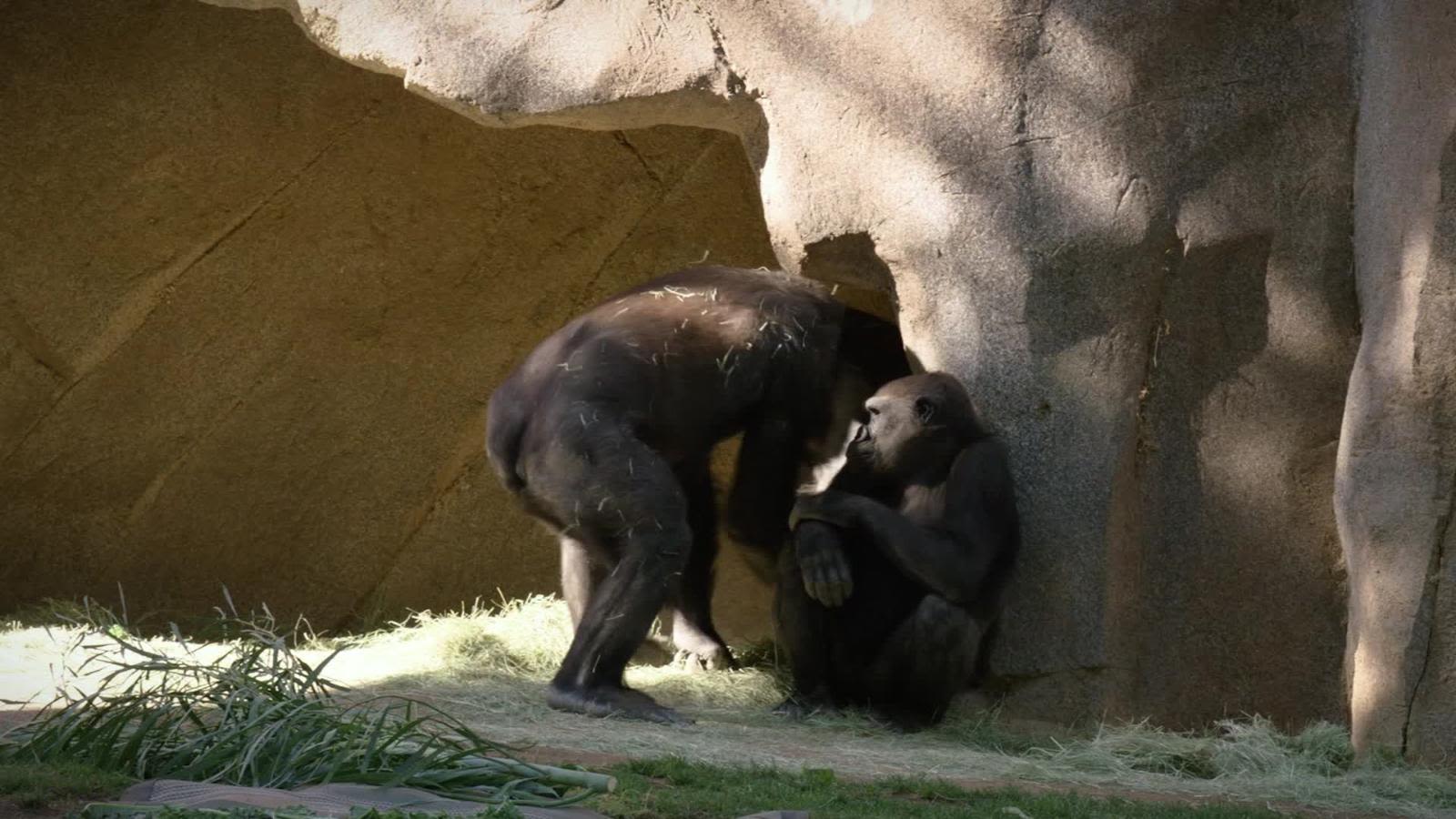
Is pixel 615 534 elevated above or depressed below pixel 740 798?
above

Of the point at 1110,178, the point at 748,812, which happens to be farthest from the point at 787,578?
the point at 748,812

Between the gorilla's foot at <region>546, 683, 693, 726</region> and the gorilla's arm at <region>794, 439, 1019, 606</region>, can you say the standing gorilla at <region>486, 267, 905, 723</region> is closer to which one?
the gorilla's foot at <region>546, 683, 693, 726</region>

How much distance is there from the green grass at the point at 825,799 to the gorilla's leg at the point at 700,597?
225 cm

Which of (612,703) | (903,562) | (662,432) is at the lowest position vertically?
(612,703)

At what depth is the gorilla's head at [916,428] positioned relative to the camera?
5.58 meters

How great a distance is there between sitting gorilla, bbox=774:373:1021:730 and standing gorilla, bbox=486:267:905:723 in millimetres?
413

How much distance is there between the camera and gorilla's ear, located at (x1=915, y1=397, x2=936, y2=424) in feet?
18.3

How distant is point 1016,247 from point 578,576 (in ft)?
6.13

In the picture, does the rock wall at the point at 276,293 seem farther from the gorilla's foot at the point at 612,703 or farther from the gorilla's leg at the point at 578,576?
the gorilla's foot at the point at 612,703

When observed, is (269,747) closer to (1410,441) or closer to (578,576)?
(578,576)

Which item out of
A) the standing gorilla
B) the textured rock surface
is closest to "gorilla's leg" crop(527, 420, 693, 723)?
the standing gorilla

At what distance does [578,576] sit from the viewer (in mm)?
6090

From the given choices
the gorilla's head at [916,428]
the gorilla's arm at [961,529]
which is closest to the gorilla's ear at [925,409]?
the gorilla's head at [916,428]

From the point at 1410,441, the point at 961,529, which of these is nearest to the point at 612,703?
the point at 961,529
